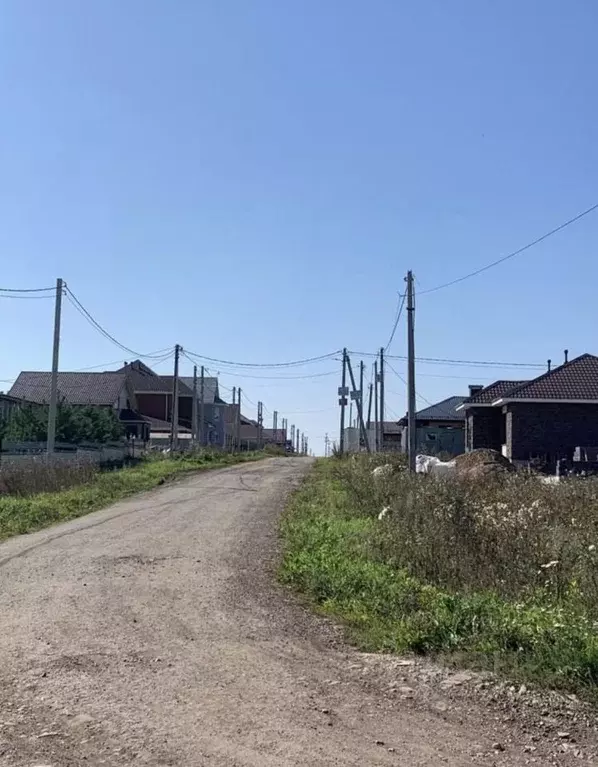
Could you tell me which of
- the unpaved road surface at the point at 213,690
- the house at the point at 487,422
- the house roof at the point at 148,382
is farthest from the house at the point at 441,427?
the unpaved road surface at the point at 213,690

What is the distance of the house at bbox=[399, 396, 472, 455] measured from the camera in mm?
50656

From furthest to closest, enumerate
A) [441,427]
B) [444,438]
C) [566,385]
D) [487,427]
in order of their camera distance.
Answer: [441,427] < [444,438] < [487,427] < [566,385]

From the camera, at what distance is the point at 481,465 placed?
2203 centimetres

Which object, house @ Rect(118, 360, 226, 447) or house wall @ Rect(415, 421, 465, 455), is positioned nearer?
house wall @ Rect(415, 421, 465, 455)

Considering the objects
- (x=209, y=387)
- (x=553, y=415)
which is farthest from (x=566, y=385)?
(x=209, y=387)

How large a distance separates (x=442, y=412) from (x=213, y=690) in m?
54.8

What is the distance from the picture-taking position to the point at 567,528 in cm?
1106

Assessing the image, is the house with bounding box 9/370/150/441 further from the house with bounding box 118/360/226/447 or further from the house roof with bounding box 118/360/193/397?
the house roof with bounding box 118/360/193/397

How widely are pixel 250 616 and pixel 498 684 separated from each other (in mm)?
2962

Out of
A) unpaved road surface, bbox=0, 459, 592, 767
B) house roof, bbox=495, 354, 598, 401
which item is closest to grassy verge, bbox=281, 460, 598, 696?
unpaved road surface, bbox=0, 459, 592, 767

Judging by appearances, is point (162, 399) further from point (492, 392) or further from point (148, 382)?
point (492, 392)

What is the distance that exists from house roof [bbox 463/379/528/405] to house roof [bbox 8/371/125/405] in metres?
31.8

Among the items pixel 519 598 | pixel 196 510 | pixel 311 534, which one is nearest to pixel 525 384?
pixel 196 510

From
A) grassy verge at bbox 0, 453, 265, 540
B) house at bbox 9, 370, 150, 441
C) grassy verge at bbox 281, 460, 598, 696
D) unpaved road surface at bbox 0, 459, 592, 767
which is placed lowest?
unpaved road surface at bbox 0, 459, 592, 767
